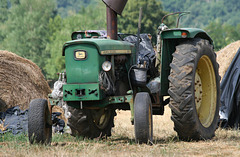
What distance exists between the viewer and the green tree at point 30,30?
55656mm

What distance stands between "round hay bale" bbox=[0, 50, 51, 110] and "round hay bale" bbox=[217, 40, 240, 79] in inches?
172

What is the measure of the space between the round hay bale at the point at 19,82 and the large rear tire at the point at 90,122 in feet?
8.42

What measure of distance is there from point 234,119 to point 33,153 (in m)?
5.41

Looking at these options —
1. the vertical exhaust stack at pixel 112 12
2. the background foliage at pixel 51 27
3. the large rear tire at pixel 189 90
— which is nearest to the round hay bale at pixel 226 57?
the large rear tire at pixel 189 90

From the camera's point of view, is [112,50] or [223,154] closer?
[223,154]

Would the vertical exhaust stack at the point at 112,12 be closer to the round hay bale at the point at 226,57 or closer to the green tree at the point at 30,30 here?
the round hay bale at the point at 226,57

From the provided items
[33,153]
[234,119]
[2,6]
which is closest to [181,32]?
[33,153]

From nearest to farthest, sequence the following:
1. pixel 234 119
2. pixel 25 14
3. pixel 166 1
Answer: pixel 234 119 → pixel 25 14 → pixel 166 1

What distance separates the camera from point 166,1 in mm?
138000

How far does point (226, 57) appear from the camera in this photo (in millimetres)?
11594

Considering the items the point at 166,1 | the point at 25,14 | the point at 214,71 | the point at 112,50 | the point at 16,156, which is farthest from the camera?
the point at 166,1

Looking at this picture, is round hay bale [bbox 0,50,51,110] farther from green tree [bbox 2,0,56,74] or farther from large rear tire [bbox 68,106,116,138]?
green tree [bbox 2,0,56,74]

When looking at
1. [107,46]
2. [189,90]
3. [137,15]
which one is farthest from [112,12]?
[137,15]

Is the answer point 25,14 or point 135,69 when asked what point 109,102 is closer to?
point 135,69
